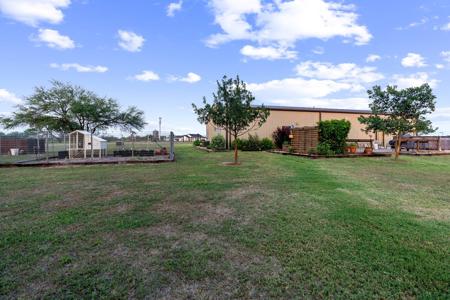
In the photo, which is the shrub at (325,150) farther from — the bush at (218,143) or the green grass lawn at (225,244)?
the green grass lawn at (225,244)

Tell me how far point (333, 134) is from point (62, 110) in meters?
17.6

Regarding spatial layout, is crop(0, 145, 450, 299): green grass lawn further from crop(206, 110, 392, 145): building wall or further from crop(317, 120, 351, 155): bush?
crop(206, 110, 392, 145): building wall

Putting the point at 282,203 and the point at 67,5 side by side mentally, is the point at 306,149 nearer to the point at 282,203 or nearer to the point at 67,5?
the point at 282,203

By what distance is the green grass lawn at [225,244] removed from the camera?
1.97 metres

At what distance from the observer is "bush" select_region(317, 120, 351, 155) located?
13.2m

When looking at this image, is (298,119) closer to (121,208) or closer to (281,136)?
(281,136)

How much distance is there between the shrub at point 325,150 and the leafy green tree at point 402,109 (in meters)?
2.13

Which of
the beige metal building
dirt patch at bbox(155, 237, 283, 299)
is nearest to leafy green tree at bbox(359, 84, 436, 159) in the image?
the beige metal building

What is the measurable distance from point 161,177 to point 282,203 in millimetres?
3887

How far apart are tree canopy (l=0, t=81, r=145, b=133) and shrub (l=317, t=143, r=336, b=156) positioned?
14468mm

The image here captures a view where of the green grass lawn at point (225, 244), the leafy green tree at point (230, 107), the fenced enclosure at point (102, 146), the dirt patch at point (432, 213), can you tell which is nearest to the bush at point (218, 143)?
the fenced enclosure at point (102, 146)

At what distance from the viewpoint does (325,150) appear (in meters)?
12.9

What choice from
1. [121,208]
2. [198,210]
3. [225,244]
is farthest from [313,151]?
[225,244]

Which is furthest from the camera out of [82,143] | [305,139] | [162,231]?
[305,139]
